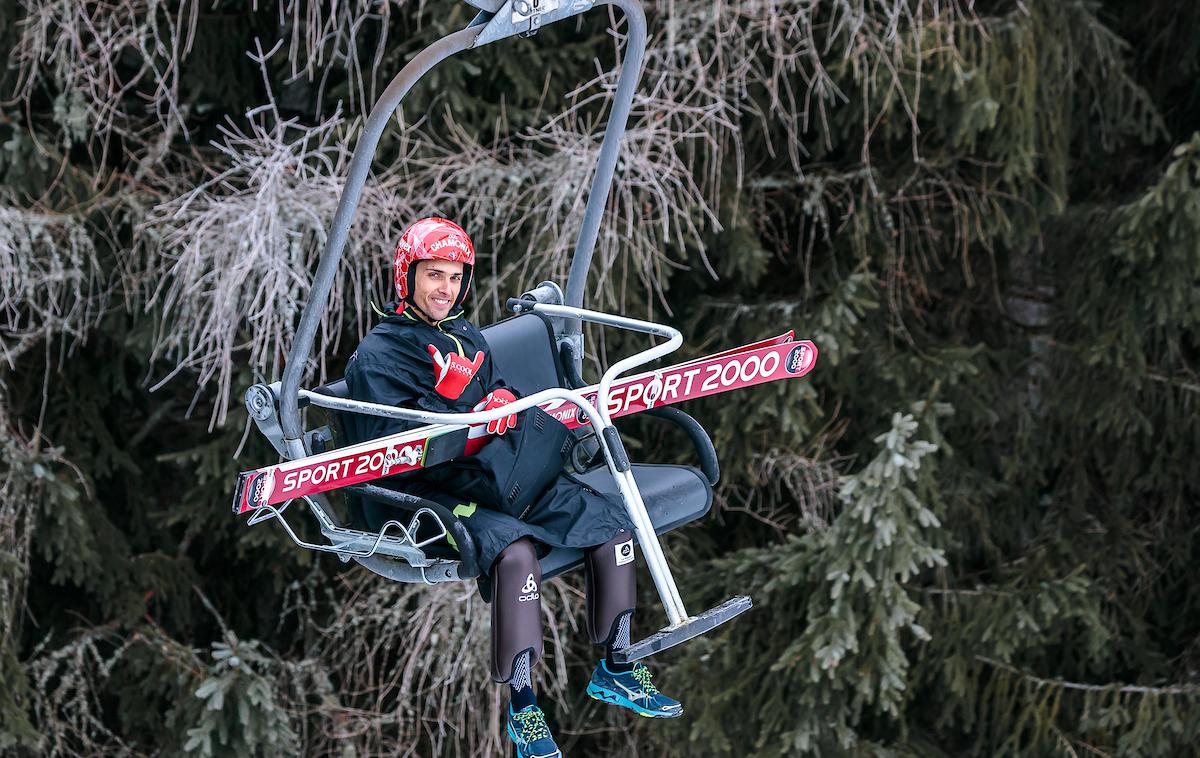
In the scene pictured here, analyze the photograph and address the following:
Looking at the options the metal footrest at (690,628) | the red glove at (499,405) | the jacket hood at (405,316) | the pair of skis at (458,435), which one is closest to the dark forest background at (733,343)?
the jacket hood at (405,316)

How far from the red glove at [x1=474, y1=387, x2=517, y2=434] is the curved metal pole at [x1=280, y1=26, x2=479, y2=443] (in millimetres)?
381

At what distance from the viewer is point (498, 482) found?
3668 mm

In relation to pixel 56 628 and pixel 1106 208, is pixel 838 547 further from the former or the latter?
pixel 56 628

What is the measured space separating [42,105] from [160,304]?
1.34 meters

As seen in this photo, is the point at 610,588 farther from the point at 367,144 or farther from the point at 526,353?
the point at 367,144

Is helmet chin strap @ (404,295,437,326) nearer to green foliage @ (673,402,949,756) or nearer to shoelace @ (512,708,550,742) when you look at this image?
shoelace @ (512,708,550,742)

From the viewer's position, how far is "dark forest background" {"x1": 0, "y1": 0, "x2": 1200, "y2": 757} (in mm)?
6504

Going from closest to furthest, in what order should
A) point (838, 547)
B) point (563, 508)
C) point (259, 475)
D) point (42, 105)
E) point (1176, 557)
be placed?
1. point (259, 475)
2. point (563, 508)
3. point (838, 547)
4. point (42, 105)
5. point (1176, 557)

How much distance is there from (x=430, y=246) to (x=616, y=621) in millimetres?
916

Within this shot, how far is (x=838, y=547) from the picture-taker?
21.8 feet

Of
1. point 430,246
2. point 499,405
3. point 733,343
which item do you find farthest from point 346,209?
point 733,343

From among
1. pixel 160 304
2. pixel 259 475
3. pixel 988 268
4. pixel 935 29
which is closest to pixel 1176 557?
pixel 988 268

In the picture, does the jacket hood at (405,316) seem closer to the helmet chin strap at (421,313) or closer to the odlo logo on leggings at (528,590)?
the helmet chin strap at (421,313)

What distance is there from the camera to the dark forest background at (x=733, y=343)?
256 inches
